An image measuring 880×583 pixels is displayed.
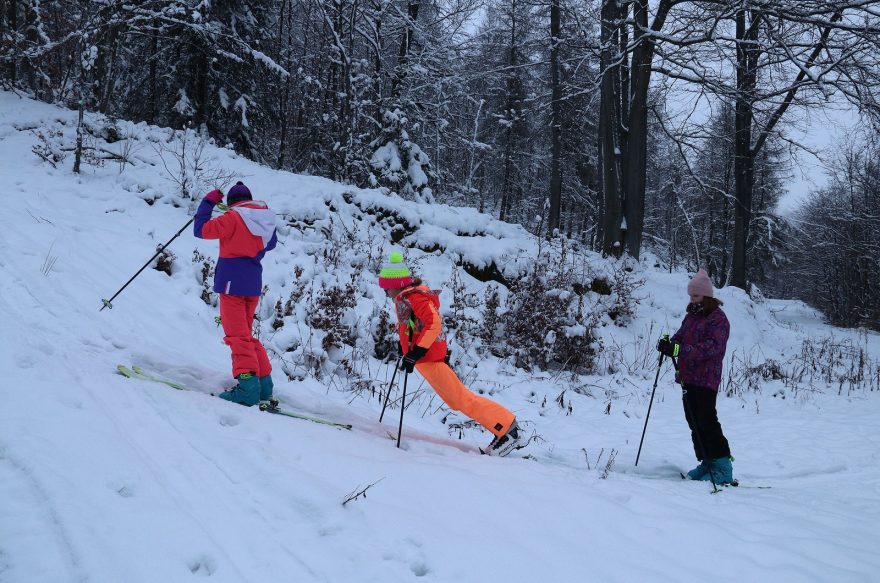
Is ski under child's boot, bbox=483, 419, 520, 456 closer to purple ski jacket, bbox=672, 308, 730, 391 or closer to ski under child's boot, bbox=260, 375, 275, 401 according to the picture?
purple ski jacket, bbox=672, 308, 730, 391

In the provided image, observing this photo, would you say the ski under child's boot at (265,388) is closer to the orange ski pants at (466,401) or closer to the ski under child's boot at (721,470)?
the orange ski pants at (466,401)

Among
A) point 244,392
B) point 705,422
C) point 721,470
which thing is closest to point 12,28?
point 244,392

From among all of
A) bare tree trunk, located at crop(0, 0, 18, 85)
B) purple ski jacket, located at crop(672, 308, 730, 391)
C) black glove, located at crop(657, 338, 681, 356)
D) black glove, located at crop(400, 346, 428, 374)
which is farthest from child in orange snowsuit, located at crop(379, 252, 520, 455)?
bare tree trunk, located at crop(0, 0, 18, 85)

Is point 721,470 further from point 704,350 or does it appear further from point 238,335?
point 238,335

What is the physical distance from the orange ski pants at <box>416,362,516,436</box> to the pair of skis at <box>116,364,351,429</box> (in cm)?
94

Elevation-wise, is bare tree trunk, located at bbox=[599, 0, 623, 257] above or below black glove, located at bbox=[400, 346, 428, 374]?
above

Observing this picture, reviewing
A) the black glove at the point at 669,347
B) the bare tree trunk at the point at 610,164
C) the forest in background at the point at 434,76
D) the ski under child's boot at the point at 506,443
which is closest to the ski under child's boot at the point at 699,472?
the black glove at the point at 669,347

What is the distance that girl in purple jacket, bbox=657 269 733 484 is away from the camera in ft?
16.4

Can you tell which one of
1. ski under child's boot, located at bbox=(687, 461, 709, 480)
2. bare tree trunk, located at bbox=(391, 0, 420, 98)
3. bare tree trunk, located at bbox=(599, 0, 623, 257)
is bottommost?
ski under child's boot, located at bbox=(687, 461, 709, 480)

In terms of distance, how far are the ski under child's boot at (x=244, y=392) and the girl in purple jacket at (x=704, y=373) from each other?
4.10 metres

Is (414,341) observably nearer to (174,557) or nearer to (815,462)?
(174,557)

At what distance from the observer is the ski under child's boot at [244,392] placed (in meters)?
4.61

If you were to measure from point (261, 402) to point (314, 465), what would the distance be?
4.90 feet

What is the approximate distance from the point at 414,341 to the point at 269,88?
49.2 ft
